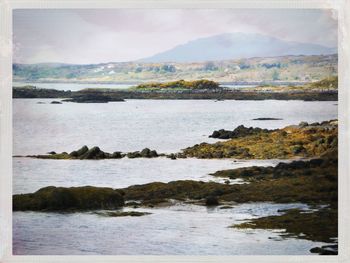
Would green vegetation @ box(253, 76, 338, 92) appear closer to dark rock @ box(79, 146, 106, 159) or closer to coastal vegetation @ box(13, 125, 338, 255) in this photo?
coastal vegetation @ box(13, 125, 338, 255)

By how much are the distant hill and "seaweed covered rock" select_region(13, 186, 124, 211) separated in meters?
0.98

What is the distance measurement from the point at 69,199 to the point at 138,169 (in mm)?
640

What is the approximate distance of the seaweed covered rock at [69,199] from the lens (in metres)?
5.20

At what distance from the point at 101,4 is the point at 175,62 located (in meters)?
0.81

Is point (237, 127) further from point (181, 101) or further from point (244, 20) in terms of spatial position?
point (244, 20)

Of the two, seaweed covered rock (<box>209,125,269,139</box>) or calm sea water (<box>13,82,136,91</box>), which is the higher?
calm sea water (<box>13,82,136,91</box>)

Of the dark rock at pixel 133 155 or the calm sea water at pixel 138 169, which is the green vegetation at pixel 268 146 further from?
the dark rock at pixel 133 155

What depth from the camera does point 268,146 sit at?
536 cm

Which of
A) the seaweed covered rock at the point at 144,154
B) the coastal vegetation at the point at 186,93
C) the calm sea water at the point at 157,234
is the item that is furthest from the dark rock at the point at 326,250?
the seaweed covered rock at the point at 144,154

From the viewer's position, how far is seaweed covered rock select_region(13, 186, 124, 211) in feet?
17.1

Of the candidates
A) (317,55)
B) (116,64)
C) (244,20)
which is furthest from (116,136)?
(317,55)

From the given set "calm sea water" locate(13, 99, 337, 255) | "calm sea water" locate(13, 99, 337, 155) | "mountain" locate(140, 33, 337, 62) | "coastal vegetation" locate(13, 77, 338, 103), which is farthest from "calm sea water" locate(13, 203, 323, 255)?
"mountain" locate(140, 33, 337, 62)

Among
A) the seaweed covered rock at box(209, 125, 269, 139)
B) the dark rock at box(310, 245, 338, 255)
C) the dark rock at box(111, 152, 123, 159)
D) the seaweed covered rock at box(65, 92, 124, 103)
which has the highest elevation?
the seaweed covered rock at box(65, 92, 124, 103)

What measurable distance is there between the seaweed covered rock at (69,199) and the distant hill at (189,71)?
0.98 meters
